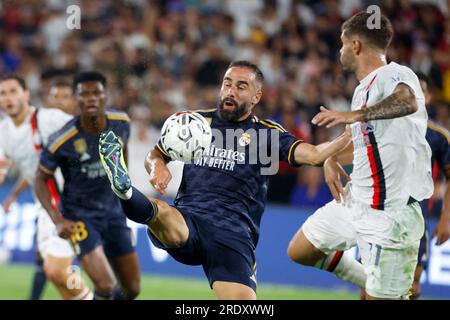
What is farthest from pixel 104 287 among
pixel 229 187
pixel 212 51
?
pixel 212 51

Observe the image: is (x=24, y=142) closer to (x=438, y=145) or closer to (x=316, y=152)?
(x=316, y=152)

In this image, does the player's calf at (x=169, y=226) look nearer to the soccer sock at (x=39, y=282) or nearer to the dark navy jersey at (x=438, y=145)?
the dark navy jersey at (x=438, y=145)

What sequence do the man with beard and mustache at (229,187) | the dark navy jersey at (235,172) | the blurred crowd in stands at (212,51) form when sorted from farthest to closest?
1. the blurred crowd in stands at (212,51)
2. the dark navy jersey at (235,172)
3. the man with beard and mustache at (229,187)

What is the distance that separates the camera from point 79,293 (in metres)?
7.59

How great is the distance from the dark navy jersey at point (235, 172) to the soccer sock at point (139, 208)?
644 millimetres

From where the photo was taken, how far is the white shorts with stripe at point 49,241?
25.8 feet

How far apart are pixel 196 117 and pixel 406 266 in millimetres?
1808

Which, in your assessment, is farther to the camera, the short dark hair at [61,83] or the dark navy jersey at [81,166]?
the short dark hair at [61,83]

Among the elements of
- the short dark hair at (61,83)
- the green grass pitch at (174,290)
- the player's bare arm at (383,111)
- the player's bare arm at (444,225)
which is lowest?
the green grass pitch at (174,290)

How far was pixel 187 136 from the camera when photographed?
6.00 m

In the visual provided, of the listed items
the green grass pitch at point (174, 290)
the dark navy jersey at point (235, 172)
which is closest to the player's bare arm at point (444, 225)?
the dark navy jersey at point (235, 172)
